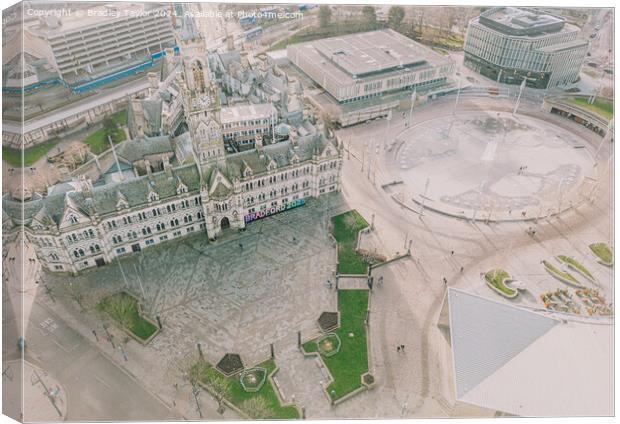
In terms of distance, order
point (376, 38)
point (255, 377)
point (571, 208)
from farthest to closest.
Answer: point (376, 38)
point (571, 208)
point (255, 377)

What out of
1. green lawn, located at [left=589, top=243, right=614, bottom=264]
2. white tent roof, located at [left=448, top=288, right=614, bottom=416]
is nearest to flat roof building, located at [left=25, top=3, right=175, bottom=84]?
white tent roof, located at [left=448, top=288, right=614, bottom=416]

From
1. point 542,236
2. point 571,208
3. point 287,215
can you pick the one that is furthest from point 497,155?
point 287,215

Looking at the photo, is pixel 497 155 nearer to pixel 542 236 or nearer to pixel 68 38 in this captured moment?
pixel 542 236

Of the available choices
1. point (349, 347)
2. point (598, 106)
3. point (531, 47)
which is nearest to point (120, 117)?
point (349, 347)

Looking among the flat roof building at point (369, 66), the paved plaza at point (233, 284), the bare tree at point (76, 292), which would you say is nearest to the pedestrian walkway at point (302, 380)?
the paved plaza at point (233, 284)

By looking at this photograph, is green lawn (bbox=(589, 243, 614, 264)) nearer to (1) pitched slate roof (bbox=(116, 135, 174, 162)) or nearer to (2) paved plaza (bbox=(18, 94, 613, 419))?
(2) paved plaza (bbox=(18, 94, 613, 419))

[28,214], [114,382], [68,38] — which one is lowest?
[114,382]

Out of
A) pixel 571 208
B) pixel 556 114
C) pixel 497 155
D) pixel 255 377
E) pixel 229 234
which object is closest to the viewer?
pixel 255 377

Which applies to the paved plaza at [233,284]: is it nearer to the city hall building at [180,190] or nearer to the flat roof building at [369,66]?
the city hall building at [180,190]
